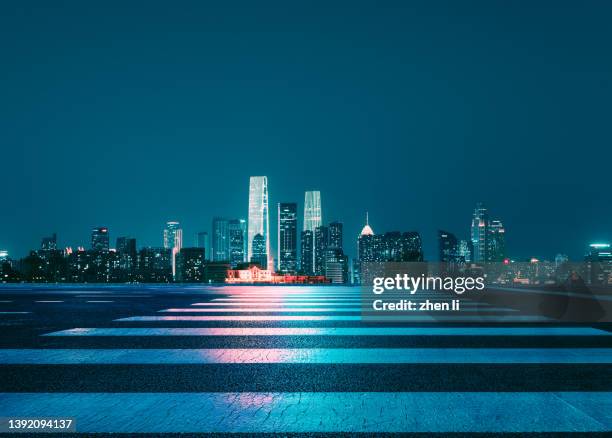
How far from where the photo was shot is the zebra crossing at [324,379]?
183 inches

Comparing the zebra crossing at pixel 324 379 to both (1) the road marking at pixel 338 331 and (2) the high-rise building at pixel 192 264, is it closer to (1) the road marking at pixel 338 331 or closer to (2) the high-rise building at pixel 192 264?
(1) the road marking at pixel 338 331

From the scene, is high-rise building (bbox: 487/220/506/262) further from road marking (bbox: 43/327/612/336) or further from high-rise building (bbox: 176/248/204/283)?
road marking (bbox: 43/327/612/336)

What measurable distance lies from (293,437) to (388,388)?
1805mm

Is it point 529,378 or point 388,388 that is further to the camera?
point 529,378

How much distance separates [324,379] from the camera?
20.4 feet

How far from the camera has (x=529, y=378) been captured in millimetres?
6199

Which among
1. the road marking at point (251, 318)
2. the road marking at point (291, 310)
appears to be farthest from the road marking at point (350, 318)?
the road marking at point (291, 310)

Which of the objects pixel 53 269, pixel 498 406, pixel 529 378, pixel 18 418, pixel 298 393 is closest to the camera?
pixel 18 418

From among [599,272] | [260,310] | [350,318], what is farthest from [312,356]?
[599,272]

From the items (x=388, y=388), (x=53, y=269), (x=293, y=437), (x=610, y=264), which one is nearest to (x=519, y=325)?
(x=388, y=388)

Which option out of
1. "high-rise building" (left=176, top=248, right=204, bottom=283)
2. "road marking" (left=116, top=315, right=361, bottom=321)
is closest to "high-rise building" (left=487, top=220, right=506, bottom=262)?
"high-rise building" (left=176, top=248, right=204, bottom=283)

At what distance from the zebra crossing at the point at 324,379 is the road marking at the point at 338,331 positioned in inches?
1.4

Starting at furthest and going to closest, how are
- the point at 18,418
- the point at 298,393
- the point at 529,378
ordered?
the point at 529,378
the point at 298,393
the point at 18,418

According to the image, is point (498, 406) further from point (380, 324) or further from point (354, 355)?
point (380, 324)
